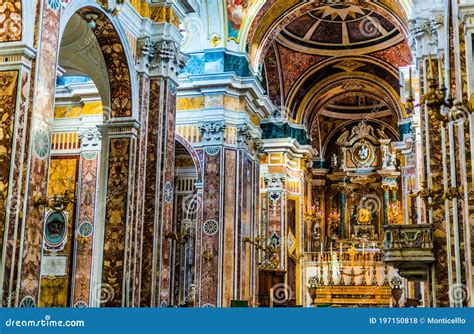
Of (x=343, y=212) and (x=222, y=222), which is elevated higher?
(x=343, y=212)

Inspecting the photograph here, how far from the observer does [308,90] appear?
2338cm

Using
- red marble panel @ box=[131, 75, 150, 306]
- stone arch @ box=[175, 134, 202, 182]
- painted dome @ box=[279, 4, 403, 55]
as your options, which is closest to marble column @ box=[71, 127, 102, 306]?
stone arch @ box=[175, 134, 202, 182]

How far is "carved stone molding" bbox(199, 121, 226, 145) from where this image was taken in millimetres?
15528

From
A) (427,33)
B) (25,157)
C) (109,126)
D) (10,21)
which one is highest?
(427,33)

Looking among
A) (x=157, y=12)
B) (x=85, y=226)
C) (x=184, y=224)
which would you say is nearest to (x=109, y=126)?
(x=157, y=12)

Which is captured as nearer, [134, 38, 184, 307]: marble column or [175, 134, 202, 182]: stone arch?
[134, 38, 184, 307]: marble column

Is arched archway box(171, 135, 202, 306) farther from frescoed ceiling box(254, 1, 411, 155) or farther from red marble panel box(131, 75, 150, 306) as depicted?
red marble panel box(131, 75, 150, 306)

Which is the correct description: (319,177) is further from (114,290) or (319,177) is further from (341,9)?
(114,290)

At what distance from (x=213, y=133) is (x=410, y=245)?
6.37 meters

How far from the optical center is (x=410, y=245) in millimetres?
10562

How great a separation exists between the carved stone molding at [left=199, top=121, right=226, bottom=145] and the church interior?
3cm

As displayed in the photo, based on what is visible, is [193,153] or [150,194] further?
[193,153]

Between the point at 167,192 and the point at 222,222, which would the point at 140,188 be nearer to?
the point at 167,192

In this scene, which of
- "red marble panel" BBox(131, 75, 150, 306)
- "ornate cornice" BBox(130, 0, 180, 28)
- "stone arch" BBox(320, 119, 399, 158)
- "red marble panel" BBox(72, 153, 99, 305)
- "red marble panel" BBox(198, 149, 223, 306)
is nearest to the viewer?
"red marble panel" BBox(131, 75, 150, 306)
